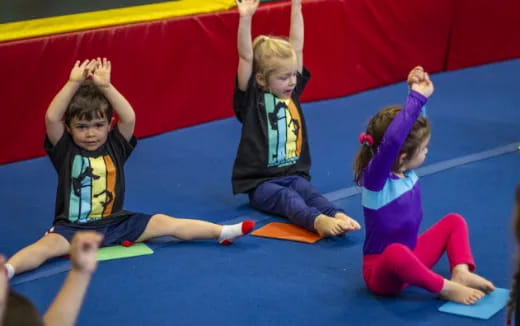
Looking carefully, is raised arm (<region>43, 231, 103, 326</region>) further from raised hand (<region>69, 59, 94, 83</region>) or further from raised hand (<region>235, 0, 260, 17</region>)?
raised hand (<region>235, 0, 260, 17</region>)

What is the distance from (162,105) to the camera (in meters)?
4.89

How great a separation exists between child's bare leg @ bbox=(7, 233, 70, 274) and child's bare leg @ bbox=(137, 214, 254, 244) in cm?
31

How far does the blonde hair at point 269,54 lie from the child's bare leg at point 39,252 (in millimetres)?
1045

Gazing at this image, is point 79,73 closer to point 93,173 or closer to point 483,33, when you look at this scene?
point 93,173

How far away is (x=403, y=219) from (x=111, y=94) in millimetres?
1114

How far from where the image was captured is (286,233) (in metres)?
3.64

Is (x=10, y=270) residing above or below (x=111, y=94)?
below

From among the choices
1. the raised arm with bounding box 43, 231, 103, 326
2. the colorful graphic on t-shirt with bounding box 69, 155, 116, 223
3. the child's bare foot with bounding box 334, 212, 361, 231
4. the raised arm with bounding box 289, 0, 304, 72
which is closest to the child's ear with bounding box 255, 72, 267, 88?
the raised arm with bounding box 289, 0, 304, 72

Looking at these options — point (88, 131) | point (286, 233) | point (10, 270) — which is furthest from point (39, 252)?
point (286, 233)

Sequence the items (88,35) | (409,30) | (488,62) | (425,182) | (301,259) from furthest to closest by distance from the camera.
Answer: (488,62) → (409,30) → (88,35) → (425,182) → (301,259)

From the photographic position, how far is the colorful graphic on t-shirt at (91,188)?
341 cm

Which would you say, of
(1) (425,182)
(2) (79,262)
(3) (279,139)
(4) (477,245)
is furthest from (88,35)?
(2) (79,262)

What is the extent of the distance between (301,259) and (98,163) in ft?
2.60

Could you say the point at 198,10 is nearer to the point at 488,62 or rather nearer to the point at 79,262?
the point at 488,62
